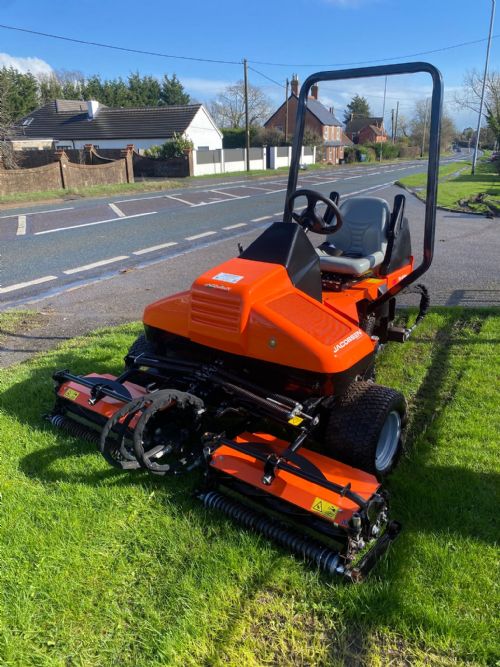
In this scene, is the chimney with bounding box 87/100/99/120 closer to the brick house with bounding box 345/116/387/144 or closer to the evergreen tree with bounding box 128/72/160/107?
the evergreen tree with bounding box 128/72/160/107

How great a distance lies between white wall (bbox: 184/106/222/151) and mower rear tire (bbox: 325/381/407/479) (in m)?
35.7

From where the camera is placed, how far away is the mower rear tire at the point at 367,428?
2.82 meters

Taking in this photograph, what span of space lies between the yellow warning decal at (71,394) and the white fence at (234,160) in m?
24.4

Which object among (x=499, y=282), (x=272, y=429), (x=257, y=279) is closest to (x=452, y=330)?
(x=499, y=282)

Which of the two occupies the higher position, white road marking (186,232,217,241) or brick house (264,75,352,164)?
brick house (264,75,352,164)

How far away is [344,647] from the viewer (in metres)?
2.07

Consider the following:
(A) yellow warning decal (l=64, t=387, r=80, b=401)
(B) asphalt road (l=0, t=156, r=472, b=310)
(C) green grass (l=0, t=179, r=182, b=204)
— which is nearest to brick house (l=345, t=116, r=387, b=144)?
(C) green grass (l=0, t=179, r=182, b=204)

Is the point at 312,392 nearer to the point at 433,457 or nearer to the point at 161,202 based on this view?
the point at 433,457

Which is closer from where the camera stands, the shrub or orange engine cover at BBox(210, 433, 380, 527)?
orange engine cover at BBox(210, 433, 380, 527)

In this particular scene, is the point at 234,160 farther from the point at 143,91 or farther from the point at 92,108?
the point at 143,91

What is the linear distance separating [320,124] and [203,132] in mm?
23574

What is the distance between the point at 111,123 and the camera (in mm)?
38281

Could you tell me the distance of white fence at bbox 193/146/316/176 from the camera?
30875 mm

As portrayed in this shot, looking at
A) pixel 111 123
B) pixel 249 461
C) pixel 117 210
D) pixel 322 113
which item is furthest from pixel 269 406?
pixel 322 113
